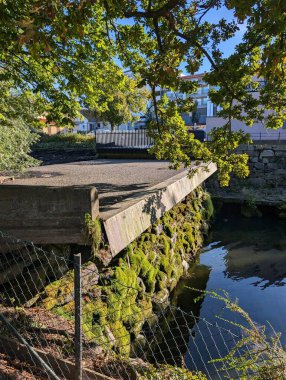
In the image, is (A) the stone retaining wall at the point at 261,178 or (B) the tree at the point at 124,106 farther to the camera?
(B) the tree at the point at 124,106

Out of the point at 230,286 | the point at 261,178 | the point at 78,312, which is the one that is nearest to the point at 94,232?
the point at 78,312

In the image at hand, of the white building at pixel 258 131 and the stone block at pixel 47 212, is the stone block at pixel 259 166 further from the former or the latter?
the stone block at pixel 47 212

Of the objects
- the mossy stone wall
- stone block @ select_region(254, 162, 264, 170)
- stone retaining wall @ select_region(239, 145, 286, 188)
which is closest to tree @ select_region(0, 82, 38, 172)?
the mossy stone wall

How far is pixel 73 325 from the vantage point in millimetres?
4266

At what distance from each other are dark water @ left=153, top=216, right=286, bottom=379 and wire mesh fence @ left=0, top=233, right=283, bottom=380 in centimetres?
8

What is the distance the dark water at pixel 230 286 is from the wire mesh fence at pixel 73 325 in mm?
77

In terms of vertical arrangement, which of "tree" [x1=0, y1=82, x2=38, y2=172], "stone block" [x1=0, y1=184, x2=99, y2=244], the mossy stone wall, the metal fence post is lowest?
the mossy stone wall

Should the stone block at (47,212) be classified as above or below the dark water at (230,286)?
above

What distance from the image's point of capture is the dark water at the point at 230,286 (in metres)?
6.04

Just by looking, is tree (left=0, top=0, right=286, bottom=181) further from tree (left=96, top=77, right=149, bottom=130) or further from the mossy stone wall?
tree (left=96, top=77, right=149, bottom=130)

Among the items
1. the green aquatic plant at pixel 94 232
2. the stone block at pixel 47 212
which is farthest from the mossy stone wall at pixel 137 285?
the stone block at pixel 47 212

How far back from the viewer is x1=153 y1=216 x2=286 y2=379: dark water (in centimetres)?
604

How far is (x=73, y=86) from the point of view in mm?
6203

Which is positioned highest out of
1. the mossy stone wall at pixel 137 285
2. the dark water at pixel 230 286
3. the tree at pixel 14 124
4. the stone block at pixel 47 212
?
the tree at pixel 14 124
